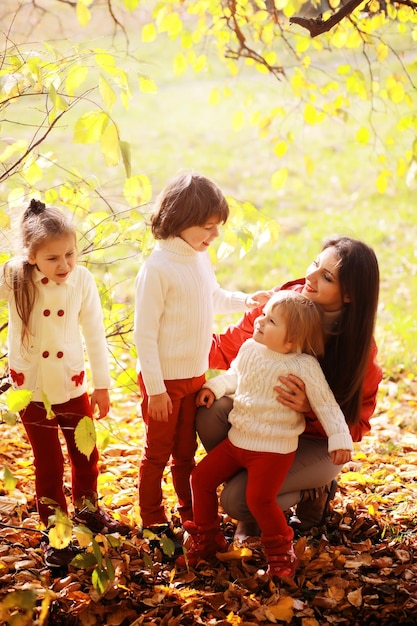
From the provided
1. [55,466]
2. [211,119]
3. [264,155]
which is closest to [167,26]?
[55,466]

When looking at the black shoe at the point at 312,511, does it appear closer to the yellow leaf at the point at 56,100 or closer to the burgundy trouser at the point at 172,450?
the burgundy trouser at the point at 172,450

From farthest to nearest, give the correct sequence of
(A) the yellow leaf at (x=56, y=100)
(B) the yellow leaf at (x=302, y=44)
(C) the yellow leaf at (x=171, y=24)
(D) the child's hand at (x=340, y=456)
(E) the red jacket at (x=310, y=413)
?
(B) the yellow leaf at (x=302, y=44), (C) the yellow leaf at (x=171, y=24), (E) the red jacket at (x=310, y=413), (D) the child's hand at (x=340, y=456), (A) the yellow leaf at (x=56, y=100)

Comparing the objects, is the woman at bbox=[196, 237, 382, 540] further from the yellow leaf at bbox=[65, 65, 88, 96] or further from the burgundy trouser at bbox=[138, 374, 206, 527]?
the yellow leaf at bbox=[65, 65, 88, 96]

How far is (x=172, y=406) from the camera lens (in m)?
2.51

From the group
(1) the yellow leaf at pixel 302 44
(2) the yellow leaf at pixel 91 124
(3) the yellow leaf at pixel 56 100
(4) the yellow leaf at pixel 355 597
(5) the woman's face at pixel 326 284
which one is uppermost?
(1) the yellow leaf at pixel 302 44

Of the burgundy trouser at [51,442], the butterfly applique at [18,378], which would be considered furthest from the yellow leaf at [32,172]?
the burgundy trouser at [51,442]

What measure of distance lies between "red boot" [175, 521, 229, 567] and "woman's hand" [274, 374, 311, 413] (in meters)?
0.57

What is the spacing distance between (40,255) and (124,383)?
0.82 m

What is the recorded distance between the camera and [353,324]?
2475 millimetres

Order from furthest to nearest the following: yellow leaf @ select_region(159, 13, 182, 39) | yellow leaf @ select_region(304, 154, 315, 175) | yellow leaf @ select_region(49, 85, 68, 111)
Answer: yellow leaf @ select_region(304, 154, 315, 175) → yellow leaf @ select_region(159, 13, 182, 39) → yellow leaf @ select_region(49, 85, 68, 111)

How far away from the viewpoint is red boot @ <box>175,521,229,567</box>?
250cm

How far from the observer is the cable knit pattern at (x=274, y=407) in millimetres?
2373

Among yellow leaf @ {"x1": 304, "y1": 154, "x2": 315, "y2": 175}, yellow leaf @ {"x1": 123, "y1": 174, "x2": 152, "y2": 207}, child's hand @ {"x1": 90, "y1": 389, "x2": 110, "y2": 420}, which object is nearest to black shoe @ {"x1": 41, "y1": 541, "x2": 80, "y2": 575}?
child's hand @ {"x1": 90, "y1": 389, "x2": 110, "y2": 420}

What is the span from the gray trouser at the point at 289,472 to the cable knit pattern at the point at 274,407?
5.6 inches
